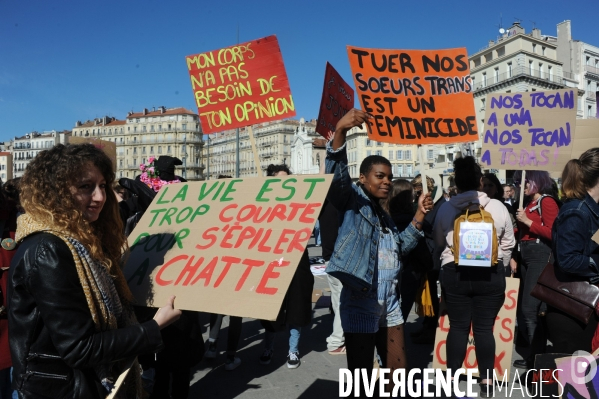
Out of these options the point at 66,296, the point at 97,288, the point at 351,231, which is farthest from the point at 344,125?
the point at 66,296

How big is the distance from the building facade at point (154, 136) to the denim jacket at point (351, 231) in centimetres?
12347

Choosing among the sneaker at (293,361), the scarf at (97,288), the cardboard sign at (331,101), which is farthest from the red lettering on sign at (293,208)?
the sneaker at (293,361)

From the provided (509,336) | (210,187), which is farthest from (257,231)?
(509,336)

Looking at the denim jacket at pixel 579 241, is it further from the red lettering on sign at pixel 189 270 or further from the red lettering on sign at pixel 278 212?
the red lettering on sign at pixel 189 270

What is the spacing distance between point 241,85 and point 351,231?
6.43 feet

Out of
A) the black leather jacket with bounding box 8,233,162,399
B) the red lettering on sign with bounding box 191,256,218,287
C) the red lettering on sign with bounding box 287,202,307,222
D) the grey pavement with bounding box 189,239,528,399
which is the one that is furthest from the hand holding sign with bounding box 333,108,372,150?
the grey pavement with bounding box 189,239,528,399

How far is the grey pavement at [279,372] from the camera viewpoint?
4.30 m

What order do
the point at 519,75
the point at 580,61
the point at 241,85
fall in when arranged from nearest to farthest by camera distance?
1. the point at 241,85
2. the point at 519,75
3. the point at 580,61

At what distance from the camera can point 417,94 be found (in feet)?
13.4

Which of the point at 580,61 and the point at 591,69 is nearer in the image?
the point at 580,61

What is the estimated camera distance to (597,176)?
3156 mm

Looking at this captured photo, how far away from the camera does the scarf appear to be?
1.87 metres

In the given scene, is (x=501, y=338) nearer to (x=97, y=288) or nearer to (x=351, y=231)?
(x=351, y=231)

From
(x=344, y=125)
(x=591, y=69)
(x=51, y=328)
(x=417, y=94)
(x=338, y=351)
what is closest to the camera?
(x=51, y=328)
